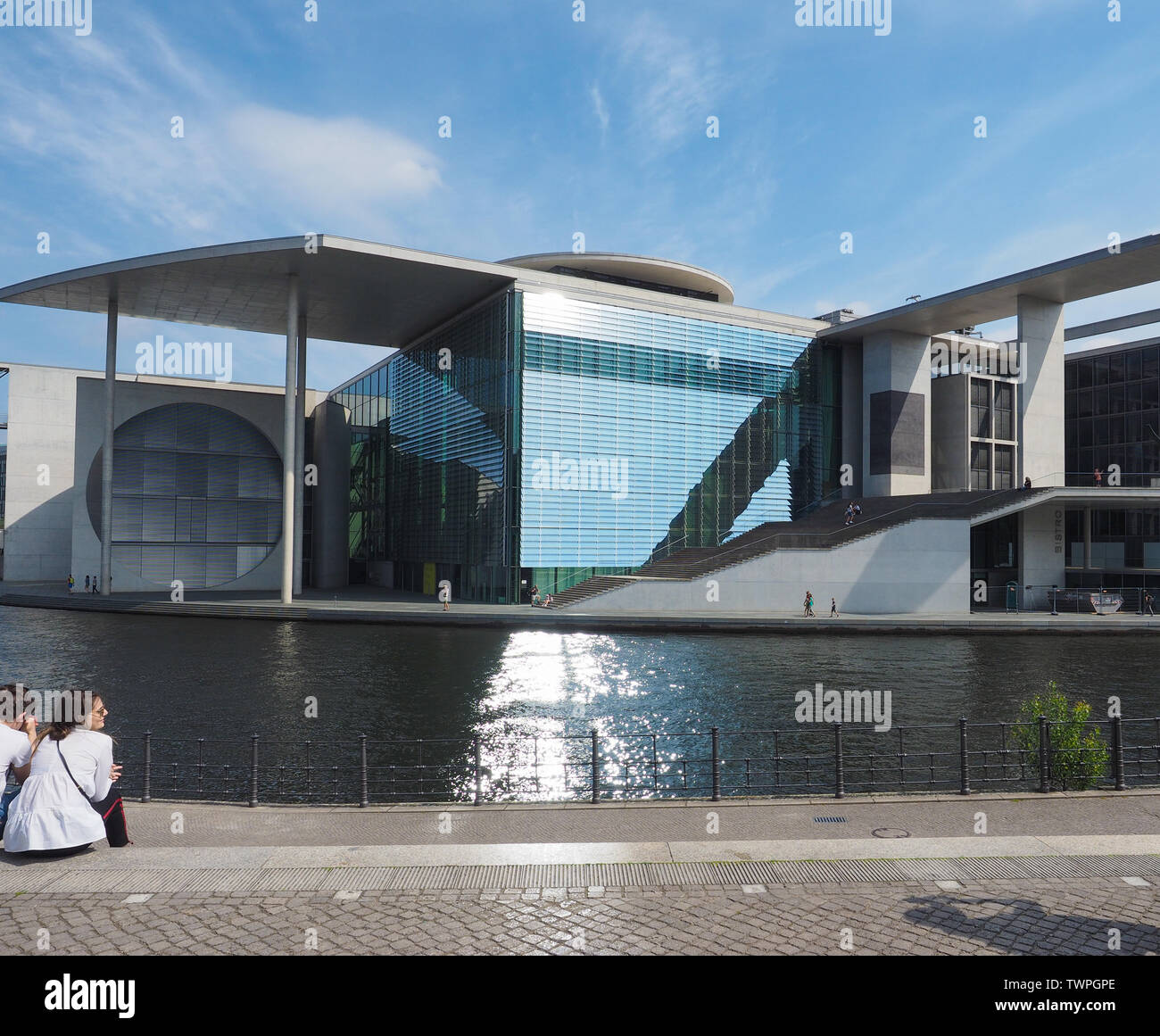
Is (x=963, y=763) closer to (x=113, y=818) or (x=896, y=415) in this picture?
(x=113, y=818)

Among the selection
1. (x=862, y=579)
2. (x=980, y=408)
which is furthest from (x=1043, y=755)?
(x=980, y=408)

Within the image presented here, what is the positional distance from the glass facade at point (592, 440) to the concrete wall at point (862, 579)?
24.2 ft

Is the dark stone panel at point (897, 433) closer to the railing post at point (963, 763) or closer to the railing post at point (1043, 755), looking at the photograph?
the railing post at point (1043, 755)

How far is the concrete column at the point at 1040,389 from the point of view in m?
44.4

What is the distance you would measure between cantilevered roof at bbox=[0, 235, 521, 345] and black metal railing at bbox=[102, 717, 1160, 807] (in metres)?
30.0

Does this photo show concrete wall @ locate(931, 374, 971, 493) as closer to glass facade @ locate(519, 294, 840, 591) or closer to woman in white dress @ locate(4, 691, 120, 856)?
glass facade @ locate(519, 294, 840, 591)

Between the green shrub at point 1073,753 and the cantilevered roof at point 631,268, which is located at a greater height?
the cantilevered roof at point 631,268

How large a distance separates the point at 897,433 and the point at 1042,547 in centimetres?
1060

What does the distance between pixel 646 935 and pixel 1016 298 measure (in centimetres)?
4653

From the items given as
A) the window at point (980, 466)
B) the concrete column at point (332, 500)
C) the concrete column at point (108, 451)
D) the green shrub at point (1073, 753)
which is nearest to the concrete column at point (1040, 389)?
the window at point (980, 466)

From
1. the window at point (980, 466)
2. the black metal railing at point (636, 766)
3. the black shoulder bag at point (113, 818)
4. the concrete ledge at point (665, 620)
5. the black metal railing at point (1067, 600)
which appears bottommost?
the black metal railing at point (636, 766)

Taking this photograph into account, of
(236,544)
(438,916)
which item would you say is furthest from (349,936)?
(236,544)

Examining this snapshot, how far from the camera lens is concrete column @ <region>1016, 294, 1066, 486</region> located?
44375 millimetres

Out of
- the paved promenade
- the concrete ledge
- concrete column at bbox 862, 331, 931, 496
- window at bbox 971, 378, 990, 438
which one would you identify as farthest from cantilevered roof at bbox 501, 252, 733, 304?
the paved promenade
